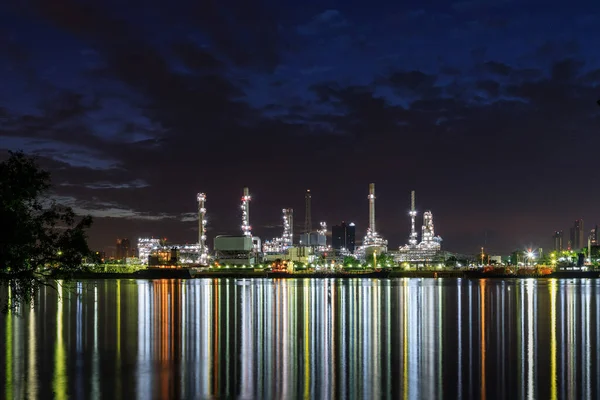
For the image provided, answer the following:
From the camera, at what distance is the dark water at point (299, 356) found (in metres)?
21.6

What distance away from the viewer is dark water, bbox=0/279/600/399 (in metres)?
21.6

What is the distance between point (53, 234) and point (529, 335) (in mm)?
26273


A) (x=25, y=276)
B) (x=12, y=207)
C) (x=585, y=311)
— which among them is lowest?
(x=585, y=311)

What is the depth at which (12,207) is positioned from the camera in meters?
19.2

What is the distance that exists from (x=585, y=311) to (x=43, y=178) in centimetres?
4725

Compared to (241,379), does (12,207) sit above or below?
above

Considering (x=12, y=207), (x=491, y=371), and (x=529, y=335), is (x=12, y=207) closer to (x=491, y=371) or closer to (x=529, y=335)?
(x=491, y=371)

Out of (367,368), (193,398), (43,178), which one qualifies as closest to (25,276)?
(43,178)

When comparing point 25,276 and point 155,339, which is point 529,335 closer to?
point 155,339

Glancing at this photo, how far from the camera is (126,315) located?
169ft

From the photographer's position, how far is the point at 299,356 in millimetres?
28625

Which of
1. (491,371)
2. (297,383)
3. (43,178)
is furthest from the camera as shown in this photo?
(491,371)

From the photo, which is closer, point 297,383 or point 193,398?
point 193,398

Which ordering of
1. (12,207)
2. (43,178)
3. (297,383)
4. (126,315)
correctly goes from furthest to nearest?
(126,315), (297,383), (43,178), (12,207)
